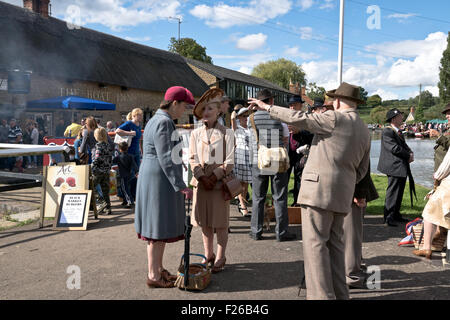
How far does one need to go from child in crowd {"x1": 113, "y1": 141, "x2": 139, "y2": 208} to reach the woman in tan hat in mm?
3814

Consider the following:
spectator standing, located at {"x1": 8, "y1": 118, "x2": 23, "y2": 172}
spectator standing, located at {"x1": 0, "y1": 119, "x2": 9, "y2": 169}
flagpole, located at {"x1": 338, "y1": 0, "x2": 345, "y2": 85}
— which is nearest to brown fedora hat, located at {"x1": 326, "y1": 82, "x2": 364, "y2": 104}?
flagpole, located at {"x1": 338, "y1": 0, "x2": 345, "y2": 85}

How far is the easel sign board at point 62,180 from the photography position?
667 cm

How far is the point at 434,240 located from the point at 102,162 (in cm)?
602

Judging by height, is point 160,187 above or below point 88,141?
below

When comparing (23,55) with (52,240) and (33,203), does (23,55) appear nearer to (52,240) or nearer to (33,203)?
(33,203)

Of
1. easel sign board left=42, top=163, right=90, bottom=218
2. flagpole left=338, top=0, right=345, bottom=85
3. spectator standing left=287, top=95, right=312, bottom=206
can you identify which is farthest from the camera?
flagpole left=338, top=0, right=345, bottom=85

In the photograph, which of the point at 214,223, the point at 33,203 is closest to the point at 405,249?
the point at 214,223

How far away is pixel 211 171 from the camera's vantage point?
14.5 ft

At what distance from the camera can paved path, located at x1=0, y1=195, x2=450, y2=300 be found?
3816mm

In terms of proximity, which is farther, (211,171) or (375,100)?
(375,100)

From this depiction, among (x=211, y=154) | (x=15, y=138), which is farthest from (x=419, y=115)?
(x=211, y=154)

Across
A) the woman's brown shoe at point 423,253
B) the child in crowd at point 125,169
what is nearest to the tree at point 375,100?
the child in crowd at point 125,169

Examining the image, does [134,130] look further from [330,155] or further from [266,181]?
[330,155]

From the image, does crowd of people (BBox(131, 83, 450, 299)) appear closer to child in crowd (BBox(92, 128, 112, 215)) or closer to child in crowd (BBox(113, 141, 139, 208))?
child in crowd (BBox(92, 128, 112, 215))
